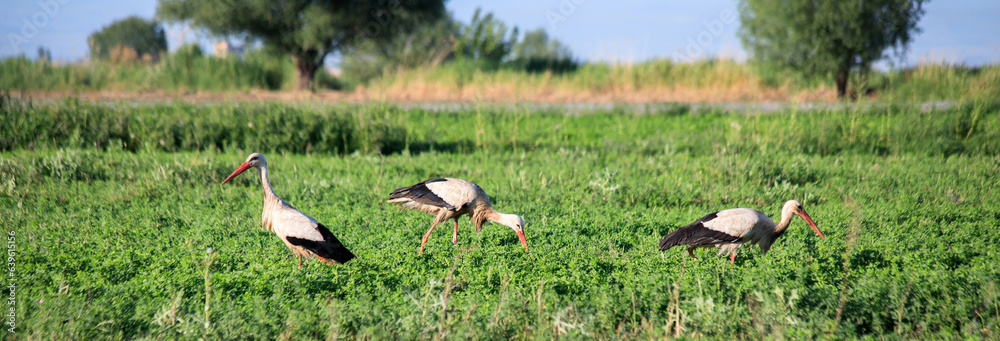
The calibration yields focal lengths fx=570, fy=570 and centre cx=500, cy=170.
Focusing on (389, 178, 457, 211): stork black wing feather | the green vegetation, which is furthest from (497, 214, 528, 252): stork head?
the green vegetation

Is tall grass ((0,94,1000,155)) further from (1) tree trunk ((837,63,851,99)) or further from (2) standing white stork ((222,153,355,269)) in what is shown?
(1) tree trunk ((837,63,851,99))

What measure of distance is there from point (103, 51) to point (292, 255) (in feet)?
85.3

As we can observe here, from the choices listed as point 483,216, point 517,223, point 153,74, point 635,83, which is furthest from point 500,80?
point 517,223

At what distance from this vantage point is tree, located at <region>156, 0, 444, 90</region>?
1944 cm

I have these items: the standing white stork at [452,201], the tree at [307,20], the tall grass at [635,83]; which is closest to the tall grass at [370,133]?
the standing white stork at [452,201]

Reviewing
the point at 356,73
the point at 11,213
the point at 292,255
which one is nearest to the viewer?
the point at 292,255

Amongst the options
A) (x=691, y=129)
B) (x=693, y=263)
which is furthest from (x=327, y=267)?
(x=691, y=129)

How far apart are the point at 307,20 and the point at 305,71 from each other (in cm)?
256

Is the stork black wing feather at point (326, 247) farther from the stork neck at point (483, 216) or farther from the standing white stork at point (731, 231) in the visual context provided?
the standing white stork at point (731, 231)

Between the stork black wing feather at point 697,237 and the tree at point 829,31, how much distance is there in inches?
580

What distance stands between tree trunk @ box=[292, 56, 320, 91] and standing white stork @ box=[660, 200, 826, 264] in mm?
19366

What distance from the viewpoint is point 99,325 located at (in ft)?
11.6

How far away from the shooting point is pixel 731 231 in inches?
175

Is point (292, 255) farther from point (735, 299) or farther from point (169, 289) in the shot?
point (735, 299)
